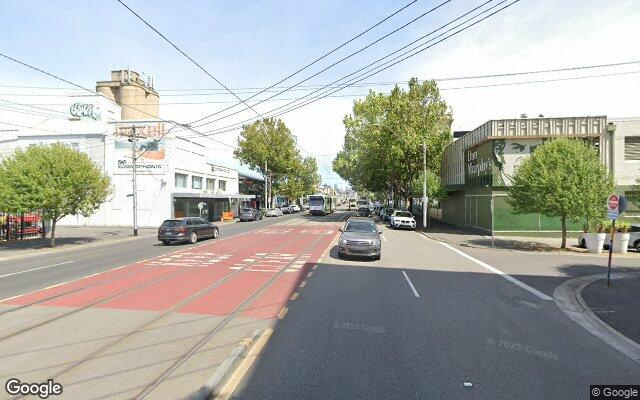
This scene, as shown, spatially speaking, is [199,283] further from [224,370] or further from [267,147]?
[267,147]

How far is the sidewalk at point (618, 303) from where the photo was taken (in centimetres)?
785

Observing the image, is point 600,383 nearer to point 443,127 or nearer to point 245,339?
point 245,339

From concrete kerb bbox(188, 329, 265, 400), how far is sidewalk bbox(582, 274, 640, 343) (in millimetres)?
6743

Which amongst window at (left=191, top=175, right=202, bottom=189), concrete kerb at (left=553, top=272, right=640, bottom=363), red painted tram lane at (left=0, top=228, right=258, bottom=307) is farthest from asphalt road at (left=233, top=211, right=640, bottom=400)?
window at (left=191, top=175, right=202, bottom=189)

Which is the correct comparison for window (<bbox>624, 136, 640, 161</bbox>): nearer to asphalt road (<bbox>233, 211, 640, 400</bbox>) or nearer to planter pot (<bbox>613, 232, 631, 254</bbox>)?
planter pot (<bbox>613, 232, 631, 254</bbox>)

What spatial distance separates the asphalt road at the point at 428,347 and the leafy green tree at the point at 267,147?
2105 inches

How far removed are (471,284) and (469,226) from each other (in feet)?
79.4

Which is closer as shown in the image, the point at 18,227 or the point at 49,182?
the point at 49,182

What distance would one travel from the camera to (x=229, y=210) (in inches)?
2157

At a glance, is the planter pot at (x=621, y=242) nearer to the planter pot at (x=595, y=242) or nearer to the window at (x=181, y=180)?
the planter pot at (x=595, y=242)

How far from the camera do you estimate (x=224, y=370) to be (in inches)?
212

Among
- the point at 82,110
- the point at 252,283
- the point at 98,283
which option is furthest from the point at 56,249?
the point at 82,110

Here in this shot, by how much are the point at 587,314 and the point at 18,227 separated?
33.2m

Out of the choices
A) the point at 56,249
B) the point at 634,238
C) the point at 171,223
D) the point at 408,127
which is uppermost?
the point at 408,127
